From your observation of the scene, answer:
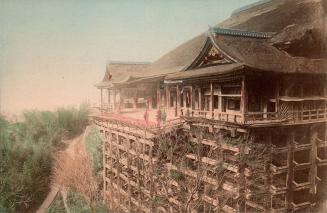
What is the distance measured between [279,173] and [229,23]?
32.9ft

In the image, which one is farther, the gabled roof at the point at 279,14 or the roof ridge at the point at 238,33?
the gabled roof at the point at 279,14

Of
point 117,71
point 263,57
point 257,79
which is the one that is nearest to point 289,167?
point 257,79

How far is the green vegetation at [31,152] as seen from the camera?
1344 cm

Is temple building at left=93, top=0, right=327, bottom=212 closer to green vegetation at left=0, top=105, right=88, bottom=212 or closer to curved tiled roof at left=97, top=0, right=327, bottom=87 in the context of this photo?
curved tiled roof at left=97, top=0, right=327, bottom=87

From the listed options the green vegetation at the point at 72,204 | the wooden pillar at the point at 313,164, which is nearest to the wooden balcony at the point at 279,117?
the wooden pillar at the point at 313,164

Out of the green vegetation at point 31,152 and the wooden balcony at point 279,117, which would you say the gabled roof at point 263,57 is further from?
the green vegetation at point 31,152

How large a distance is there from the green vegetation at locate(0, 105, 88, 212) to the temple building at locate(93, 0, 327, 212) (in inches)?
248

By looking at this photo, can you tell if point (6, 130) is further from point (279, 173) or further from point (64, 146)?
point (279, 173)

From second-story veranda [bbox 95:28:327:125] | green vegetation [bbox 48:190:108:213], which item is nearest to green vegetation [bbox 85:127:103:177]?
green vegetation [bbox 48:190:108:213]

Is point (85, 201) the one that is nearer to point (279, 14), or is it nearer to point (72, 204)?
point (72, 204)

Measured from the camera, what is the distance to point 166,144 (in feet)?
28.8

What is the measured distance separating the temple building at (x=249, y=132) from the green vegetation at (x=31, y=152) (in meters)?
6.29

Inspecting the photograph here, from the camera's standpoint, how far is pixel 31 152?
53.3 ft

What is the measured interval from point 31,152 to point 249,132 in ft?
42.8
